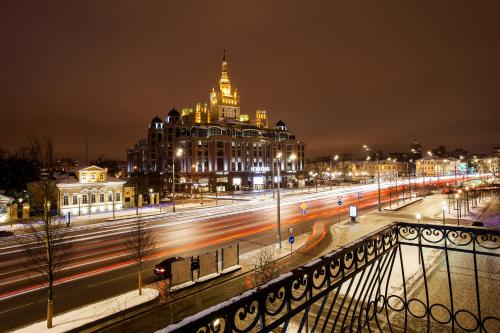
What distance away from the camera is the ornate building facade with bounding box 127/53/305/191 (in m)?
91.2

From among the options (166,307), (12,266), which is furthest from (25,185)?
(166,307)

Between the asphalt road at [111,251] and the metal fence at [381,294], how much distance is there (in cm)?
714

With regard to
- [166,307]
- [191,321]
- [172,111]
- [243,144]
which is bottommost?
[166,307]

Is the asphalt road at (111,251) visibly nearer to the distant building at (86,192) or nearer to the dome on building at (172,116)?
the distant building at (86,192)

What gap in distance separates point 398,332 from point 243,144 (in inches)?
3595

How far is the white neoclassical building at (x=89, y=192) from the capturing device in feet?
139

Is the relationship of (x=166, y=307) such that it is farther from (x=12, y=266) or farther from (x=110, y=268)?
(x=12, y=266)

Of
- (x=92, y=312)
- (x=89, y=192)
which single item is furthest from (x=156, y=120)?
(x=92, y=312)

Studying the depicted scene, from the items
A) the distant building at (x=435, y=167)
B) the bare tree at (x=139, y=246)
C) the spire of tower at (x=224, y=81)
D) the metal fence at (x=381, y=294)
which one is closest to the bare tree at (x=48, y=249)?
the bare tree at (x=139, y=246)

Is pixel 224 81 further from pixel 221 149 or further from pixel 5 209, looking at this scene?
pixel 5 209

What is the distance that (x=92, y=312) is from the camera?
1294 centimetres

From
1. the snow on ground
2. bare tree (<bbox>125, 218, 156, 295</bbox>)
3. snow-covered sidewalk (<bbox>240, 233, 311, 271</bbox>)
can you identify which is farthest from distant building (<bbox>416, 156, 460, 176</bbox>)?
the snow on ground

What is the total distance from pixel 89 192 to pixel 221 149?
53.5 meters

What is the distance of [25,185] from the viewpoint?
2133 inches
